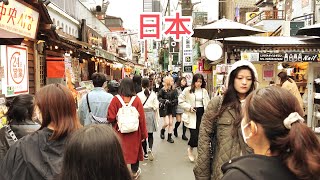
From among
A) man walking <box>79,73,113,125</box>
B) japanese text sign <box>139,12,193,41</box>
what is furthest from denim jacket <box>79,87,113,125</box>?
japanese text sign <box>139,12,193,41</box>

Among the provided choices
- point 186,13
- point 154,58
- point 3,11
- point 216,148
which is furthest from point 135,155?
point 154,58

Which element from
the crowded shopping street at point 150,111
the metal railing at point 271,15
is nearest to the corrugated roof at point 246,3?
the metal railing at point 271,15

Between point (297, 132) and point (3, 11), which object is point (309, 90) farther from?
point (297, 132)

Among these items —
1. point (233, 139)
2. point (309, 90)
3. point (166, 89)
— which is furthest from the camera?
point (309, 90)

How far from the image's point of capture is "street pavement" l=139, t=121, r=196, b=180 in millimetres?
7430

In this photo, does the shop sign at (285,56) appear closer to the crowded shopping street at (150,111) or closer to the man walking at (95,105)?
the crowded shopping street at (150,111)

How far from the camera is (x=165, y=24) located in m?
13.5

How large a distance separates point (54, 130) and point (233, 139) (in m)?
1.70

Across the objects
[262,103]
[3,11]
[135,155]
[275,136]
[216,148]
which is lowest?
[135,155]

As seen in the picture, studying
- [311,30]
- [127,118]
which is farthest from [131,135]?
[311,30]

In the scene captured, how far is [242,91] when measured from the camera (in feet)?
12.1

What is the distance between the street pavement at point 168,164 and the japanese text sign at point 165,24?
176 inches

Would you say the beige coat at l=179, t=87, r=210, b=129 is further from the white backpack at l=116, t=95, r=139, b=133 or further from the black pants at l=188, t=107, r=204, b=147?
the white backpack at l=116, t=95, r=139, b=133

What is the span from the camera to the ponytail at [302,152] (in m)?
1.72
